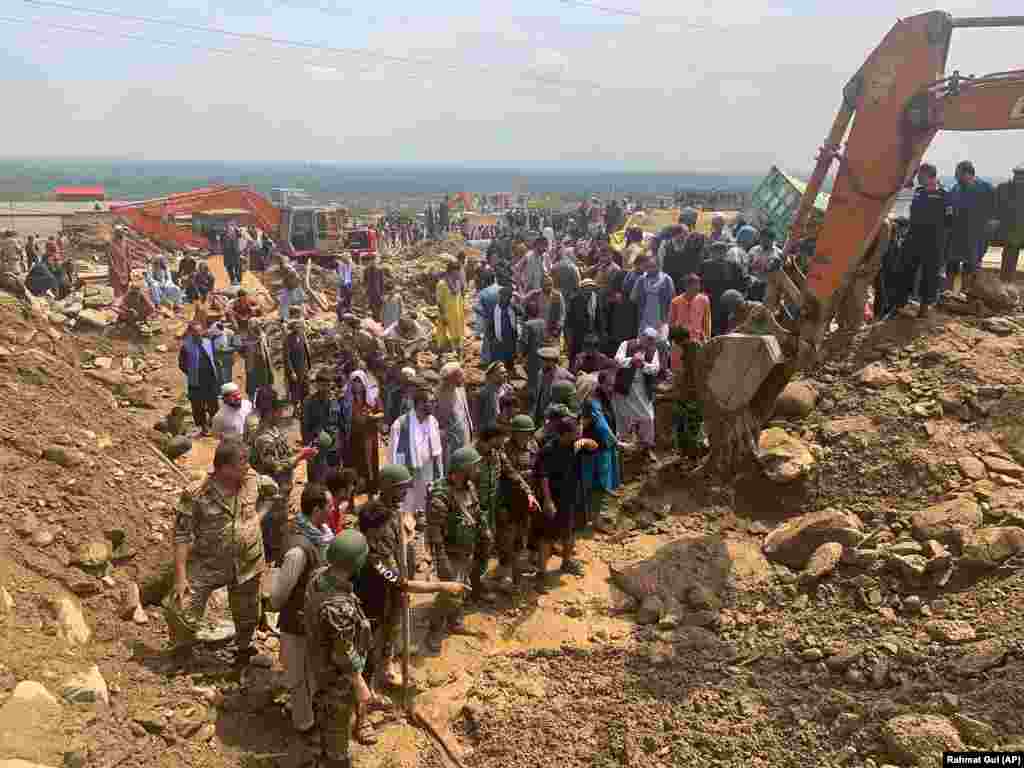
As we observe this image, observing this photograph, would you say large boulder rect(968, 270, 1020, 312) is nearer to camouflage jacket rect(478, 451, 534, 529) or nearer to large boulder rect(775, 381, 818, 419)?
large boulder rect(775, 381, 818, 419)

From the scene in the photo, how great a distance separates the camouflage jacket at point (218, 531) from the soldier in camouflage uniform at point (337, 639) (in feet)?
2.59

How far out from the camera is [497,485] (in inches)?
218

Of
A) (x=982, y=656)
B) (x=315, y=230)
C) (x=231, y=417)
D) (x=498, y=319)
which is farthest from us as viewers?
(x=315, y=230)

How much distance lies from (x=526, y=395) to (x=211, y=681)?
534 centimetres

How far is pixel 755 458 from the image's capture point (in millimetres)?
6824

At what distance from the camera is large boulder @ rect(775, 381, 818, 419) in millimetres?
7336

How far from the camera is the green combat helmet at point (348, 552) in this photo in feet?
11.7

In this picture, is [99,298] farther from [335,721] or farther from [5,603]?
[335,721]

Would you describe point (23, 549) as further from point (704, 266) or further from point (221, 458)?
point (704, 266)

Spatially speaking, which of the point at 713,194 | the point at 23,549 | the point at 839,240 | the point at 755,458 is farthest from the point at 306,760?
the point at 713,194

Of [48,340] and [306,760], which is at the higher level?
[48,340]

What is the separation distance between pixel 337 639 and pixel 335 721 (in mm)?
595

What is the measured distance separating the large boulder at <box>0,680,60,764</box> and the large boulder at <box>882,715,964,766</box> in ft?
13.1

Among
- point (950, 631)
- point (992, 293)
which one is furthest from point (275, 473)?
point (992, 293)
